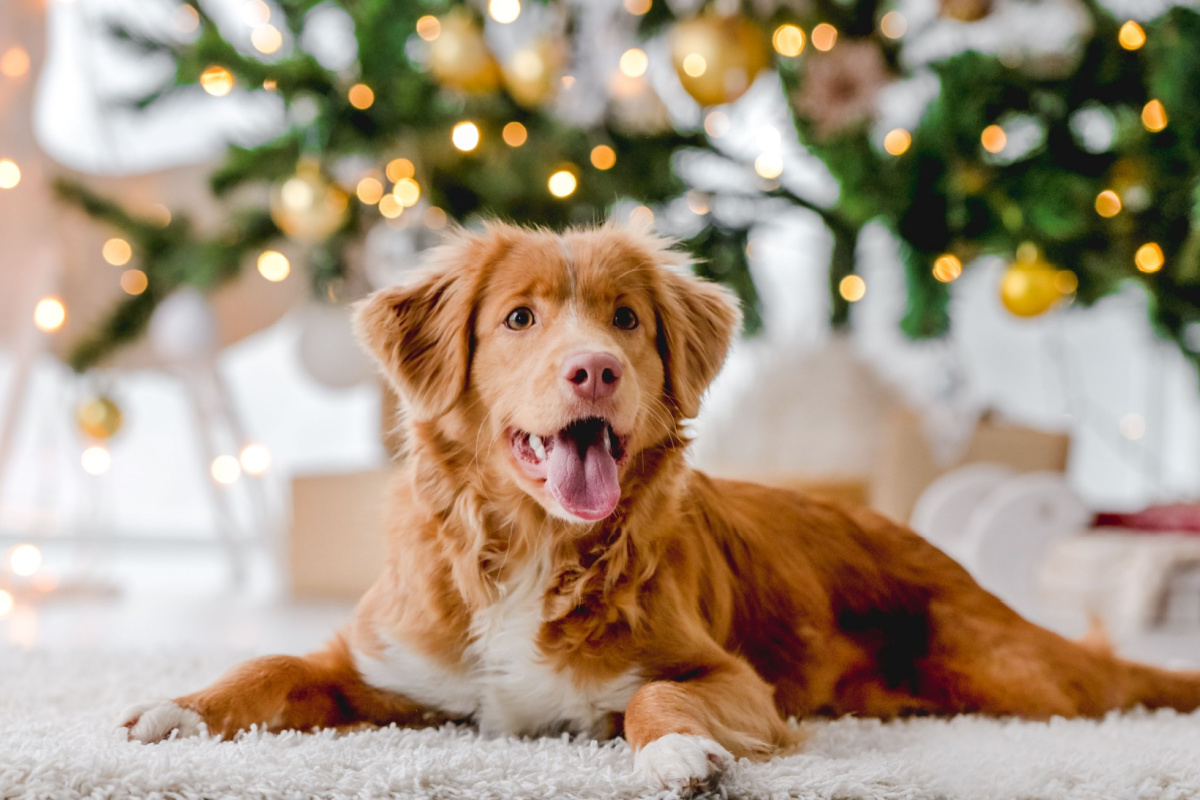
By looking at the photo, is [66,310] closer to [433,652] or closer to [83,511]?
[83,511]

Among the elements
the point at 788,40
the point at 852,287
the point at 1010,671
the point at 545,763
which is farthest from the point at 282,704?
the point at 852,287

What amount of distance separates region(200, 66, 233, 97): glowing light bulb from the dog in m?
2.14

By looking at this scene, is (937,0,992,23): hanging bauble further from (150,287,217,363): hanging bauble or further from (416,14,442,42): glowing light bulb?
(150,287,217,363): hanging bauble

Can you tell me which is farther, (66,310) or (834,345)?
(834,345)

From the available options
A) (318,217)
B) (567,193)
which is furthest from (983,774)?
(318,217)

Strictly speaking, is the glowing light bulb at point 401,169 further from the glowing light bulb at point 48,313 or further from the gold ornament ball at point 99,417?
the gold ornament ball at point 99,417

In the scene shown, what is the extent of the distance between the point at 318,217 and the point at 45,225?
3.68 ft

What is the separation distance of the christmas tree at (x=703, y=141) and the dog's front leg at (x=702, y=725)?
2193 millimetres

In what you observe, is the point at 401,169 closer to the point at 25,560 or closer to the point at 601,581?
the point at 25,560

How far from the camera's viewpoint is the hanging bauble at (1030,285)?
3266mm


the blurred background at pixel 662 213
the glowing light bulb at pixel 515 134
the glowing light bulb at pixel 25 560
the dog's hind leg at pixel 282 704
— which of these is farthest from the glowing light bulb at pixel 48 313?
the dog's hind leg at pixel 282 704

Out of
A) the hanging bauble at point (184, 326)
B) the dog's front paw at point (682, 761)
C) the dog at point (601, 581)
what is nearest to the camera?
the dog's front paw at point (682, 761)

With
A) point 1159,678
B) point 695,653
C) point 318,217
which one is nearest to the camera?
point 695,653

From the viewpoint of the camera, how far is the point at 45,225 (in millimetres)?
3791
